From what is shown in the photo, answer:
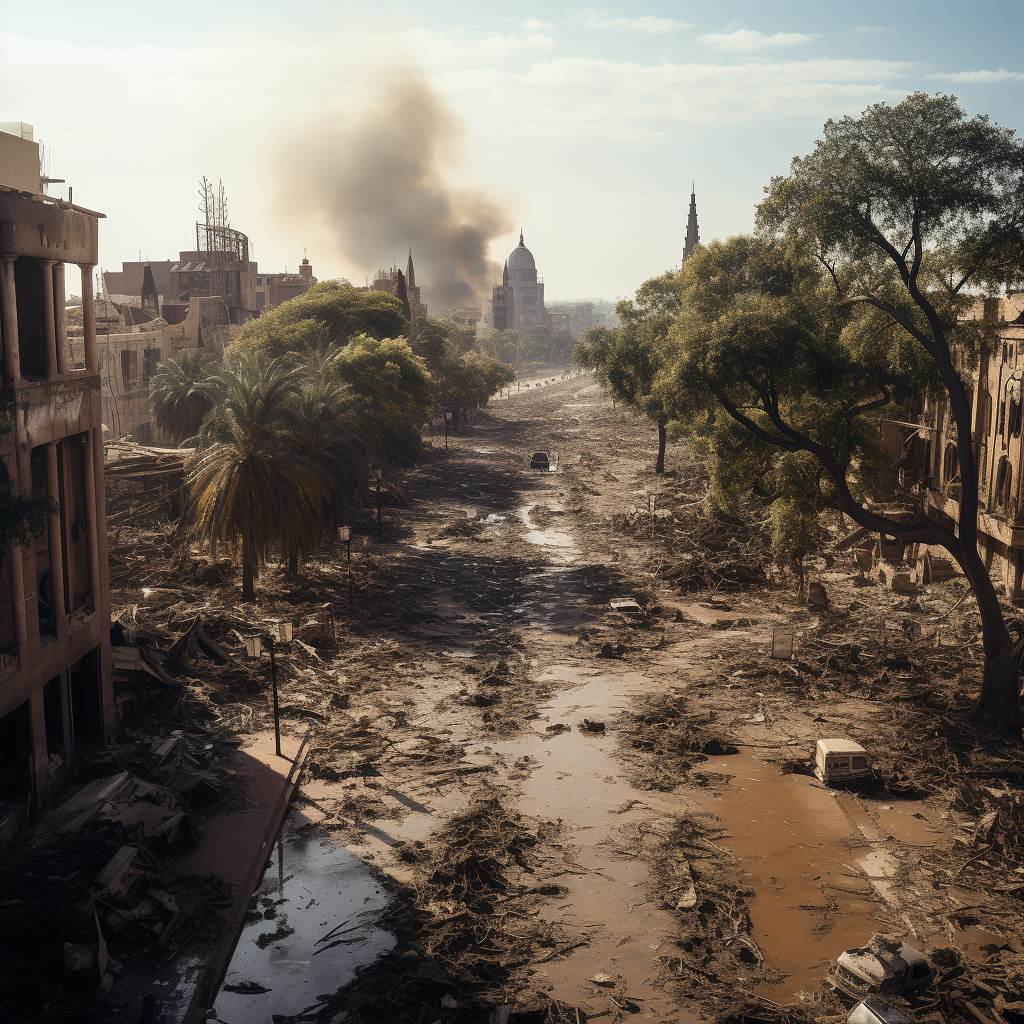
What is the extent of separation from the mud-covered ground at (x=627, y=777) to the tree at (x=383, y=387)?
6.65 metres

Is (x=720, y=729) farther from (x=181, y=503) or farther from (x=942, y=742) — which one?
(x=181, y=503)

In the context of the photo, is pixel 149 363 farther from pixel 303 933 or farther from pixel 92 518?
pixel 303 933

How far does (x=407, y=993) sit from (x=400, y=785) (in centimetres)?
644

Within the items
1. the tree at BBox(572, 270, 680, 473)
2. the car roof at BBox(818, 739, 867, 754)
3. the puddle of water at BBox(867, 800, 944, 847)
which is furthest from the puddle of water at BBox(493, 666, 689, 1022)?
the tree at BBox(572, 270, 680, 473)

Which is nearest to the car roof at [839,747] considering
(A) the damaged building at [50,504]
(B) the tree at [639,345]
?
(A) the damaged building at [50,504]

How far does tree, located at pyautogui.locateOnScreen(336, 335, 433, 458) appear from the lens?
41.0 metres

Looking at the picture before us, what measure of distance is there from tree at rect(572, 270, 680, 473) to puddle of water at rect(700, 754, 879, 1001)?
36.6 meters

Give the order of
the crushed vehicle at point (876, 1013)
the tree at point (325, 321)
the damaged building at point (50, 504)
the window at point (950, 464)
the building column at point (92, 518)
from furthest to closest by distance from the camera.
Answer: the tree at point (325, 321)
the window at point (950, 464)
the building column at point (92, 518)
the damaged building at point (50, 504)
the crushed vehicle at point (876, 1013)

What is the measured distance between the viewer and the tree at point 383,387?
4100cm

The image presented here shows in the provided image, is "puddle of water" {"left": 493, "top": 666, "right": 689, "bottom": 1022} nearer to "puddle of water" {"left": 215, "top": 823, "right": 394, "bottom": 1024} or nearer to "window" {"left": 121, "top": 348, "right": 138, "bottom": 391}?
"puddle of water" {"left": 215, "top": 823, "right": 394, "bottom": 1024}

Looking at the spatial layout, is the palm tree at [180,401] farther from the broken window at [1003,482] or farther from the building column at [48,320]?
the broken window at [1003,482]

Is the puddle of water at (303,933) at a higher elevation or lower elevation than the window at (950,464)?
lower

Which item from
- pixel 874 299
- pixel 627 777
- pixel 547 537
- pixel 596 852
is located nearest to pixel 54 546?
pixel 596 852

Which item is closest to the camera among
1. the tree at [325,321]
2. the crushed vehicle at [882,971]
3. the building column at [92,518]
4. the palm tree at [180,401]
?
the crushed vehicle at [882,971]
